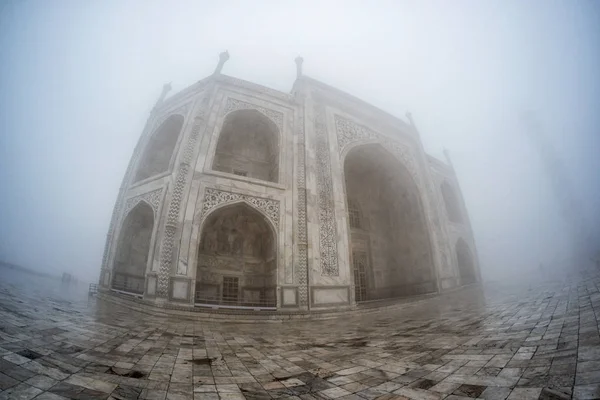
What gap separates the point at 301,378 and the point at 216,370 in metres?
1.00

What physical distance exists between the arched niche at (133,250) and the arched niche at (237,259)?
9.04ft

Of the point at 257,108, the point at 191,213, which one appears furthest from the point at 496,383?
the point at 257,108

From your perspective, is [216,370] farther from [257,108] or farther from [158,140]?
[158,140]

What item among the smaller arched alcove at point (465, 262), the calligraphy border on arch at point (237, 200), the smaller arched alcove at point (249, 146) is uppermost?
the smaller arched alcove at point (249, 146)

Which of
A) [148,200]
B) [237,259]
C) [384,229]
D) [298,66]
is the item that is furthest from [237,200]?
[384,229]

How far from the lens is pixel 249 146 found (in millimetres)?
13164

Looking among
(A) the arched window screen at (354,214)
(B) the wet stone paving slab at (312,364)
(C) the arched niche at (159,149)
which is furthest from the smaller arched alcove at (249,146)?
(B) the wet stone paving slab at (312,364)

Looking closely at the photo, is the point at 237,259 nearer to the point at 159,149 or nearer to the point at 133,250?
the point at 133,250

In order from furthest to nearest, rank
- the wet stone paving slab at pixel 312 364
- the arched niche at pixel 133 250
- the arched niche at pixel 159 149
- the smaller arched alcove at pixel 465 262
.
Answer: the smaller arched alcove at pixel 465 262 < the arched niche at pixel 159 149 < the arched niche at pixel 133 250 < the wet stone paving slab at pixel 312 364

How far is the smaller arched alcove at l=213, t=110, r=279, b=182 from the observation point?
12.1 metres

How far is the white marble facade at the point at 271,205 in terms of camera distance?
899cm

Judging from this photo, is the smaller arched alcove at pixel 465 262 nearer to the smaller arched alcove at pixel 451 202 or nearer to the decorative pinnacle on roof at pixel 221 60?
the smaller arched alcove at pixel 451 202

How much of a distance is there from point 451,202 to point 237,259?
1675cm

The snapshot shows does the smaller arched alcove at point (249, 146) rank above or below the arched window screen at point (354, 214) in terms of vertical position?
above
